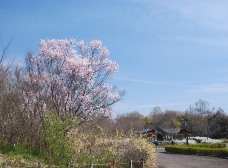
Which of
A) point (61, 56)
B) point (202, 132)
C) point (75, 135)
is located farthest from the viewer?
point (202, 132)

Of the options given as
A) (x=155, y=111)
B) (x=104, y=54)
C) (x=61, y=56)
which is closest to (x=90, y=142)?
(x=61, y=56)

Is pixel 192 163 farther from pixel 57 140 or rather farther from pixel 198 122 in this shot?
pixel 198 122

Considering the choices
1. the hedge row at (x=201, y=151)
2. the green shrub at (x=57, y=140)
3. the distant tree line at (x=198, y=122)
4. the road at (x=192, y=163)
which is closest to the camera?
the green shrub at (x=57, y=140)

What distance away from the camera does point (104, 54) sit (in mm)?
34594

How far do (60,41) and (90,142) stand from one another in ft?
48.5

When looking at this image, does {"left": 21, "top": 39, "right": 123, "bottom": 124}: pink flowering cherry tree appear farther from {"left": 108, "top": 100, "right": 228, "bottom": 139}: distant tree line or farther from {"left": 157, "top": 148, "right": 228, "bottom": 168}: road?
{"left": 108, "top": 100, "right": 228, "bottom": 139}: distant tree line

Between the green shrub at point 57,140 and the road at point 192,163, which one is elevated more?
the green shrub at point 57,140

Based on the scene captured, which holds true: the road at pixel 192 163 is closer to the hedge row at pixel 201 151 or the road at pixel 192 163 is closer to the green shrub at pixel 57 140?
the hedge row at pixel 201 151

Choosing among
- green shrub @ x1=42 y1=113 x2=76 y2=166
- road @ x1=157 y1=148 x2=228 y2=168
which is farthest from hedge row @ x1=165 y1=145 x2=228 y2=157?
green shrub @ x1=42 y1=113 x2=76 y2=166

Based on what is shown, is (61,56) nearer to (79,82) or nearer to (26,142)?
(79,82)

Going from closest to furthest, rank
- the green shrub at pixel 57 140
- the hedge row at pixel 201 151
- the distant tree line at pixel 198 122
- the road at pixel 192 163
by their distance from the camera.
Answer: the green shrub at pixel 57 140
the road at pixel 192 163
the hedge row at pixel 201 151
the distant tree line at pixel 198 122

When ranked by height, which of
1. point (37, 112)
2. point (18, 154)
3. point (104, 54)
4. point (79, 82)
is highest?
point (104, 54)

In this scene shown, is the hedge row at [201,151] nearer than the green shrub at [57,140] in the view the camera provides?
No

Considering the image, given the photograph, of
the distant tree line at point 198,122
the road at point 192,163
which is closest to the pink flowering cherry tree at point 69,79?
the road at point 192,163
